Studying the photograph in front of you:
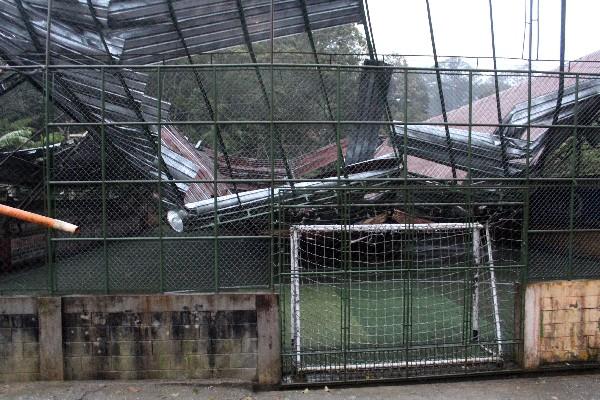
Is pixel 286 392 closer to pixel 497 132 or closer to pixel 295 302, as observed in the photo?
pixel 295 302

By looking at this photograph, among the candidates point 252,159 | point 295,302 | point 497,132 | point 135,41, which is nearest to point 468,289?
point 295,302

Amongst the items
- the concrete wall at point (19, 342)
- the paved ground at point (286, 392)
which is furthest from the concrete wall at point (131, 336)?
the paved ground at point (286, 392)

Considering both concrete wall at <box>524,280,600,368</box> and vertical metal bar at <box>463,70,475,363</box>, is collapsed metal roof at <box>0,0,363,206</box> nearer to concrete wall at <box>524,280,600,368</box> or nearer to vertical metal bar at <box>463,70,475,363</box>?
vertical metal bar at <box>463,70,475,363</box>

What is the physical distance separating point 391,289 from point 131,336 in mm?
3288

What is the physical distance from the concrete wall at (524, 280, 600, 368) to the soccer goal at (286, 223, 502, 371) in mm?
403

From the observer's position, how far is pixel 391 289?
6840mm

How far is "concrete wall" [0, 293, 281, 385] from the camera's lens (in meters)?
5.96

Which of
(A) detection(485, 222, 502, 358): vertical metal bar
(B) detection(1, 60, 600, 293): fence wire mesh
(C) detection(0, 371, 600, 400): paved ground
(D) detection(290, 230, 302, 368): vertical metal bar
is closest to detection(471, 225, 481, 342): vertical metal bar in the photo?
(A) detection(485, 222, 502, 358): vertical metal bar

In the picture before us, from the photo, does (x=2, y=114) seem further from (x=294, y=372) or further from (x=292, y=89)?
(x=294, y=372)

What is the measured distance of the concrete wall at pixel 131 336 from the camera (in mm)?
5957

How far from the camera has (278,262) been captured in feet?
20.3

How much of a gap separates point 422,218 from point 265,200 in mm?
2361

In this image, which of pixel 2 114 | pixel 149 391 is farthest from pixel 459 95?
pixel 2 114

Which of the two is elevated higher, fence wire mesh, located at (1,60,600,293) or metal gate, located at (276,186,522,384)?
fence wire mesh, located at (1,60,600,293)
